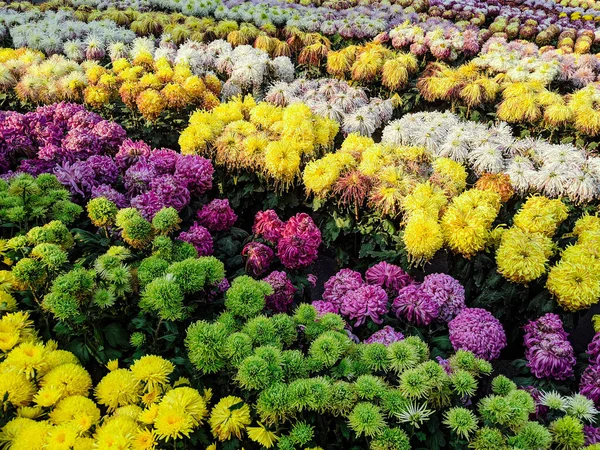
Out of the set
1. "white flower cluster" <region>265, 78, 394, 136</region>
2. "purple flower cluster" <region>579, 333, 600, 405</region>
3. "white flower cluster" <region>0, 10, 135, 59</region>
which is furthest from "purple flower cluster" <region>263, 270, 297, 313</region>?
"white flower cluster" <region>0, 10, 135, 59</region>

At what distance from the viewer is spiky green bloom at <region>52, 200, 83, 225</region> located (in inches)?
93.6

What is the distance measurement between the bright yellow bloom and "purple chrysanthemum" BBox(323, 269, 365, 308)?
3.22ft

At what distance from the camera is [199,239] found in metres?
2.59

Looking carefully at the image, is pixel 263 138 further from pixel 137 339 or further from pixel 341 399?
pixel 341 399

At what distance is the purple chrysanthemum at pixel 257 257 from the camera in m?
2.61

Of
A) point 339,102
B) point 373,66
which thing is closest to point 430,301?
point 339,102

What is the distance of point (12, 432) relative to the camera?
1.43m

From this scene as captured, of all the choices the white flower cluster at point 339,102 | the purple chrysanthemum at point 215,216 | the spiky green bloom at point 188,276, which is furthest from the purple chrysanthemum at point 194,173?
the white flower cluster at point 339,102

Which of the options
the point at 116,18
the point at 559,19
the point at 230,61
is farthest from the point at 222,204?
the point at 559,19

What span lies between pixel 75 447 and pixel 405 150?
9.40 ft

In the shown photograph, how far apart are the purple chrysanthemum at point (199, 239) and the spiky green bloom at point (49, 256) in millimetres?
730

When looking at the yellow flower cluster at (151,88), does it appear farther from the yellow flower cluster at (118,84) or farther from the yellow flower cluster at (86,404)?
the yellow flower cluster at (86,404)

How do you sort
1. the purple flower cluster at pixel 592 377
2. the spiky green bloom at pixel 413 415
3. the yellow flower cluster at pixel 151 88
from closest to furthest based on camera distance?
the spiky green bloom at pixel 413 415 → the purple flower cluster at pixel 592 377 → the yellow flower cluster at pixel 151 88

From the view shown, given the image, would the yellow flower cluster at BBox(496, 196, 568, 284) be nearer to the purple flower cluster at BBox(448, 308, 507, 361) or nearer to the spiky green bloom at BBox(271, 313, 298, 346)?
the purple flower cluster at BBox(448, 308, 507, 361)
